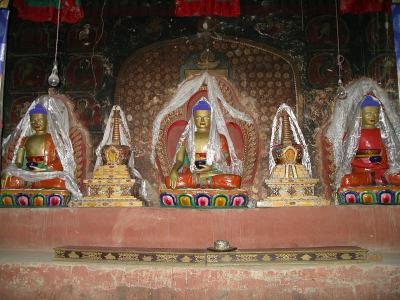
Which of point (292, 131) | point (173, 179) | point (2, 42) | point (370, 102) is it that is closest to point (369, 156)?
point (370, 102)

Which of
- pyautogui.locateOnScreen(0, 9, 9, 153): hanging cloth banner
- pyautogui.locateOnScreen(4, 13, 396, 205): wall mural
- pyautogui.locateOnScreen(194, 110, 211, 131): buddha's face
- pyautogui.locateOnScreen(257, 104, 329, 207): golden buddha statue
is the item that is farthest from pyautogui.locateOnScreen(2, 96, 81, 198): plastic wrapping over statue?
pyautogui.locateOnScreen(257, 104, 329, 207): golden buddha statue

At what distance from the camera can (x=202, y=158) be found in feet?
16.9

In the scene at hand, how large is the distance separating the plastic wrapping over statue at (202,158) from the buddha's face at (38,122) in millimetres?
1903

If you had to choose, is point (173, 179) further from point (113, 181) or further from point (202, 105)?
point (202, 105)

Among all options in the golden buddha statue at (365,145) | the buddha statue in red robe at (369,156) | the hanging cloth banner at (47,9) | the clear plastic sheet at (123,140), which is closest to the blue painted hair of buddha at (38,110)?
the clear plastic sheet at (123,140)

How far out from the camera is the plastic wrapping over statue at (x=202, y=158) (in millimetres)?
4758

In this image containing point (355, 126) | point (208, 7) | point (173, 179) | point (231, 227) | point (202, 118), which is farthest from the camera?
point (208, 7)

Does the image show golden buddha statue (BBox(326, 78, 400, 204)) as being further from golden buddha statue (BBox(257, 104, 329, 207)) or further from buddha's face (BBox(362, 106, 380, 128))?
golden buddha statue (BBox(257, 104, 329, 207))

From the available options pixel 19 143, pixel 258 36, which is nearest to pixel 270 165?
pixel 258 36

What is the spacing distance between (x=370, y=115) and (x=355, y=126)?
231mm

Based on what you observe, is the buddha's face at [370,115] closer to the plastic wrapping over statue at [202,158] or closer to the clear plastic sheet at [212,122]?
the clear plastic sheet at [212,122]

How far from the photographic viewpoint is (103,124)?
573 cm

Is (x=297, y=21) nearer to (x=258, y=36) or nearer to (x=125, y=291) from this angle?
(x=258, y=36)

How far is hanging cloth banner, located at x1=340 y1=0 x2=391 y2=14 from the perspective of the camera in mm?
5422
